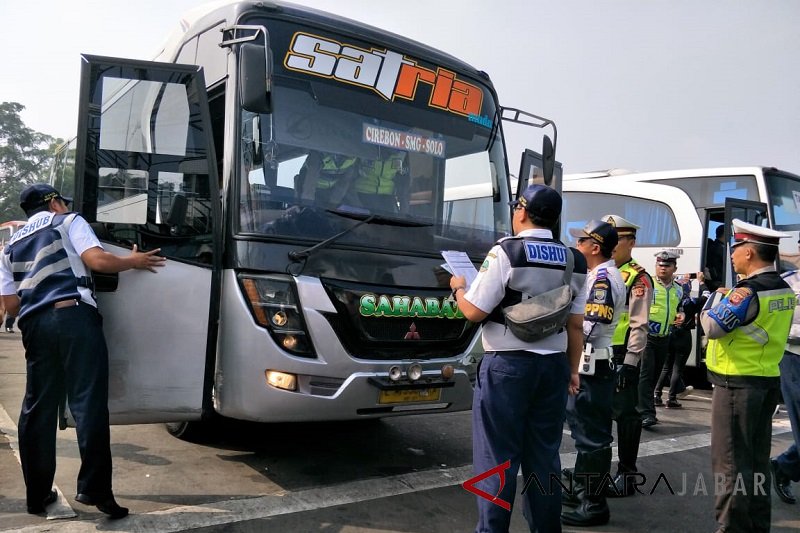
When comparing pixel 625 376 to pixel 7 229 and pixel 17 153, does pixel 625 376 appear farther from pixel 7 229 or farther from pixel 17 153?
pixel 17 153

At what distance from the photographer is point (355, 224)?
4.30m

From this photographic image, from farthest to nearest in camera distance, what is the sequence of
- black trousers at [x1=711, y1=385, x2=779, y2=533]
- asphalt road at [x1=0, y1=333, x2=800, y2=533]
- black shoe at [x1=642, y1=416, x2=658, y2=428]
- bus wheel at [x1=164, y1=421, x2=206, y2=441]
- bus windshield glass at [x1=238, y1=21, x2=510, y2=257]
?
black shoe at [x1=642, y1=416, x2=658, y2=428] < bus wheel at [x1=164, y1=421, x2=206, y2=441] < bus windshield glass at [x1=238, y1=21, x2=510, y2=257] < asphalt road at [x1=0, y1=333, x2=800, y2=533] < black trousers at [x1=711, y1=385, x2=779, y2=533]

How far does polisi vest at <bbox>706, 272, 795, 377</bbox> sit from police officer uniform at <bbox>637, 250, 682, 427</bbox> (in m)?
3.07

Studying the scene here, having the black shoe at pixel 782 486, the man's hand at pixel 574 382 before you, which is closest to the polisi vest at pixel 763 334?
the man's hand at pixel 574 382

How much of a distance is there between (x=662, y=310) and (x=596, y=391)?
11.3 ft

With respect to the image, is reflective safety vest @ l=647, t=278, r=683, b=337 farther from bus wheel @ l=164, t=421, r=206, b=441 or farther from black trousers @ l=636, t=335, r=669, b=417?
bus wheel @ l=164, t=421, r=206, b=441

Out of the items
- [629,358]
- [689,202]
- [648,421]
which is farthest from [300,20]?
[689,202]

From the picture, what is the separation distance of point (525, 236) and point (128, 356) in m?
2.52

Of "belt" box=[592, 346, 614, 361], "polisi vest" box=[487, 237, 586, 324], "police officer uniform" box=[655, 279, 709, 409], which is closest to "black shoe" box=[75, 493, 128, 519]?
"polisi vest" box=[487, 237, 586, 324]

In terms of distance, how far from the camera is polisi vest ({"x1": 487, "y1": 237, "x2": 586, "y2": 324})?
3.11 m

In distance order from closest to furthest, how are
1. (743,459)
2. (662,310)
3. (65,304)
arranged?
(743,459)
(65,304)
(662,310)

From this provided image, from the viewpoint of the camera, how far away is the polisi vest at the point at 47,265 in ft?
12.2

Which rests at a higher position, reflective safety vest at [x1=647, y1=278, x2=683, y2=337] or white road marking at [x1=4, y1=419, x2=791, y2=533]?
reflective safety vest at [x1=647, y1=278, x2=683, y2=337]

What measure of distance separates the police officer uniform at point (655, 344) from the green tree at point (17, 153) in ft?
164
